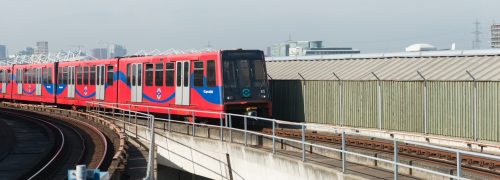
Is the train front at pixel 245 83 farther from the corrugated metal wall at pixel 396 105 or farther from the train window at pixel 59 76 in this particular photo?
the train window at pixel 59 76

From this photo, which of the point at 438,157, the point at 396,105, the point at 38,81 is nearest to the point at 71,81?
the point at 38,81

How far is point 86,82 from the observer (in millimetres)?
32938

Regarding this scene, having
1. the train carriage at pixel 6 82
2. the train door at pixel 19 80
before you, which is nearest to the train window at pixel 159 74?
the train door at pixel 19 80

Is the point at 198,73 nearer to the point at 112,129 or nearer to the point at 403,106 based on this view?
the point at 112,129

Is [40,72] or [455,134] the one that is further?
[40,72]

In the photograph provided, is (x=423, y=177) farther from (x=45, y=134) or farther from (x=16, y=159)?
(x=45, y=134)

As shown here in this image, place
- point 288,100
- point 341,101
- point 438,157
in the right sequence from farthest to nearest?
point 288,100 → point 341,101 → point 438,157

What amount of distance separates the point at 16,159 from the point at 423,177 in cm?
1292

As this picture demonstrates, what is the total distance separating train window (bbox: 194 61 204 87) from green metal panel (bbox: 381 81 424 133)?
21.8 ft

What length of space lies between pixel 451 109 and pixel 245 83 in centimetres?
714

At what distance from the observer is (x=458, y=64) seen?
22.6m

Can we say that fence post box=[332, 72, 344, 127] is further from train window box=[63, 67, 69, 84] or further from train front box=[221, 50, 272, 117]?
train window box=[63, 67, 69, 84]

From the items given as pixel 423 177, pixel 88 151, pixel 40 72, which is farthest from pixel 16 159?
pixel 40 72

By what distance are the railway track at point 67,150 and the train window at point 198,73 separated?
152 inches
